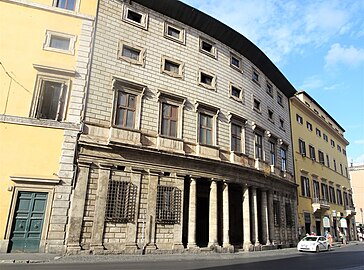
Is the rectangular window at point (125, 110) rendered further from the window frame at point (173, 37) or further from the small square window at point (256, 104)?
the small square window at point (256, 104)

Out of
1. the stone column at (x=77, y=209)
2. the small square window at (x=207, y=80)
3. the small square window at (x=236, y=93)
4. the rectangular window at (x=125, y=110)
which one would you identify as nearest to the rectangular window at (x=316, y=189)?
the small square window at (x=236, y=93)

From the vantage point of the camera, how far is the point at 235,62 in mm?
22688

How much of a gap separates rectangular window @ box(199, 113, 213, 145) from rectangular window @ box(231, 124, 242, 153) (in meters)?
2.08

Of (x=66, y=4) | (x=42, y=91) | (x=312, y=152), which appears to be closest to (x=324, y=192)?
(x=312, y=152)

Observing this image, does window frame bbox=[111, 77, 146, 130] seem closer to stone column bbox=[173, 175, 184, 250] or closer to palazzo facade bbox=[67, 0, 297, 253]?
palazzo facade bbox=[67, 0, 297, 253]

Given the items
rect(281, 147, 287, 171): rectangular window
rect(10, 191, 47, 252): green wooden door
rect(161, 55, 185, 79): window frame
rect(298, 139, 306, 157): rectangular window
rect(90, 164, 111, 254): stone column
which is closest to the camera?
rect(10, 191, 47, 252): green wooden door

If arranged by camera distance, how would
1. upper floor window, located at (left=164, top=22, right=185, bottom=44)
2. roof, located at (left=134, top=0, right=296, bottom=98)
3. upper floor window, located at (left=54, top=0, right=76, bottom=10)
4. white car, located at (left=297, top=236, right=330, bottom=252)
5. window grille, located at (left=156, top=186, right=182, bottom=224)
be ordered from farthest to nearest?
white car, located at (left=297, top=236, right=330, bottom=252), upper floor window, located at (left=164, top=22, right=185, bottom=44), roof, located at (left=134, top=0, right=296, bottom=98), upper floor window, located at (left=54, top=0, right=76, bottom=10), window grille, located at (left=156, top=186, right=182, bottom=224)

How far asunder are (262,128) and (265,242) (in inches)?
348

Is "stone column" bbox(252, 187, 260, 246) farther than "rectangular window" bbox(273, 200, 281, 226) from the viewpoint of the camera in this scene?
No

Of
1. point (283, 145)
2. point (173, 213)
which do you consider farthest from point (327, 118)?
point (173, 213)

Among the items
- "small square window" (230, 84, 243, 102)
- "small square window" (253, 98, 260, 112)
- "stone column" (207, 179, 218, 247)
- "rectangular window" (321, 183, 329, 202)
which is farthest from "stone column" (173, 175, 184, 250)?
"rectangular window" (321, 183, 329, 202)

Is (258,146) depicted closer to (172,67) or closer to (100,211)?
(172,67)

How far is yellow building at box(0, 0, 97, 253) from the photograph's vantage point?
12242mm

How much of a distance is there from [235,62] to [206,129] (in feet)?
24.2
